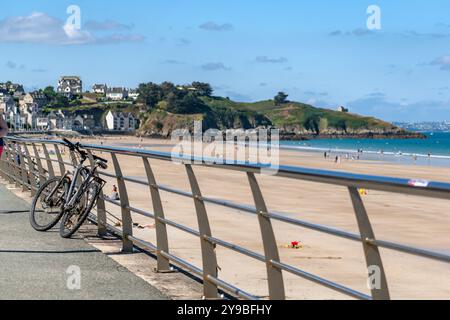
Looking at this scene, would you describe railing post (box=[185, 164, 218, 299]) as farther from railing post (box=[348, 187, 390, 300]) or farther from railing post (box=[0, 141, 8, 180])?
railing post (box=[0, 141, 8, 180])

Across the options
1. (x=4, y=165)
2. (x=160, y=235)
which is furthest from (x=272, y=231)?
(x=4, y=165)

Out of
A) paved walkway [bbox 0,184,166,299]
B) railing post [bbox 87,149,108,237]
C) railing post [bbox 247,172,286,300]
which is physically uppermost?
railing post [bbox 247,172,286,300]

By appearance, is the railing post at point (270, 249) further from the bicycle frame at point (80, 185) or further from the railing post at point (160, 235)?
the bicycle frame at point (80, 185)

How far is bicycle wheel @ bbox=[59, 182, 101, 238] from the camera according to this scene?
10602 millimetres

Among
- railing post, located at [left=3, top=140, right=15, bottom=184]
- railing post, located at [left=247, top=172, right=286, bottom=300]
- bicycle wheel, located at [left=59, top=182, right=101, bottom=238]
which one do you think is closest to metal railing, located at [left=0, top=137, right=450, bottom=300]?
railing post, located at [left=247, top=172, right=286, bottom=300]

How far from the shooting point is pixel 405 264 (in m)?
15.7

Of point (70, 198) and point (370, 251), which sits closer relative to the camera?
point (370, 251)

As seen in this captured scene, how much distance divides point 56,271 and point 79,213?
8.91ft

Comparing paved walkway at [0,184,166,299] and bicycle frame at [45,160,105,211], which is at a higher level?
bicycle frame at [45,160,105,211]


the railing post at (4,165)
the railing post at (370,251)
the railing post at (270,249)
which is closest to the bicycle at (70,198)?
the railing post at (270,249)

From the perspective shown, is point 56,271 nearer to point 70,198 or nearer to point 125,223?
point 125,223

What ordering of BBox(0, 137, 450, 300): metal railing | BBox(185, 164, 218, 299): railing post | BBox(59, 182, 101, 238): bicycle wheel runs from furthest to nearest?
BBox(59, 182, 101, 238): bicycle wheel < BBox(185, 164, 218, 299): railing post < BBox(0, 137, 450, 300): metal railing

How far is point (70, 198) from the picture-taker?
11102mm
